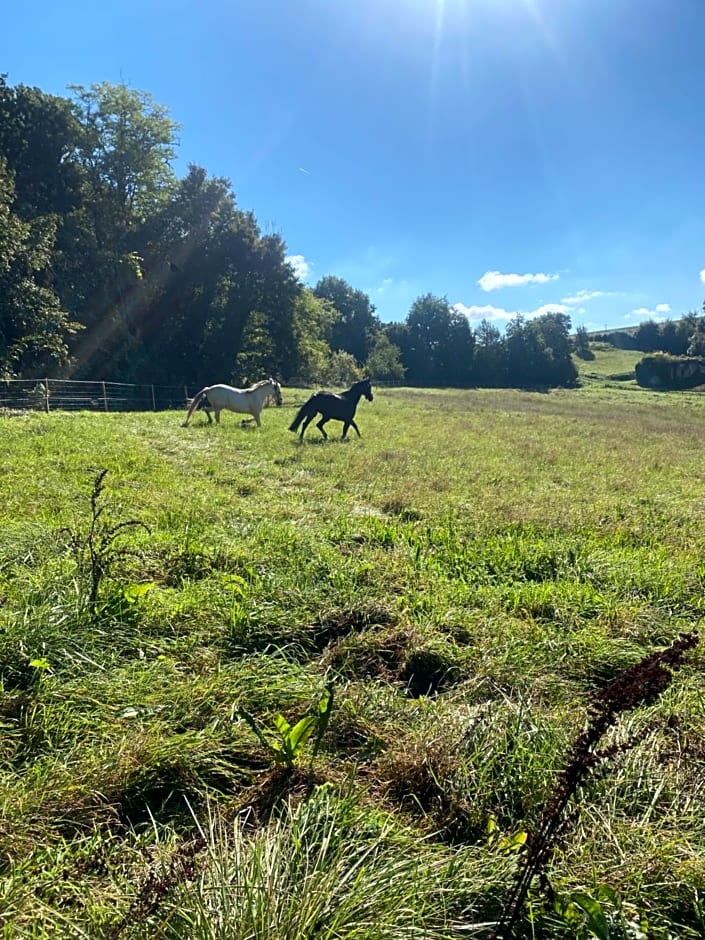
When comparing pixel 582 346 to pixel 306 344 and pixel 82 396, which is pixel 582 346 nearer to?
pixel 306 344

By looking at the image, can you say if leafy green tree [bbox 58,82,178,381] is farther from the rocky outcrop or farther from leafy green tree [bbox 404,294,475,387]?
the rocky outcrop

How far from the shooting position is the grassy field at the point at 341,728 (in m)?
1.41

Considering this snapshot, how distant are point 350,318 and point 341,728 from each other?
73593 millimetres

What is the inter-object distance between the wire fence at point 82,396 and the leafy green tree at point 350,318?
1750 inches

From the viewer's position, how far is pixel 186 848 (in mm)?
1410

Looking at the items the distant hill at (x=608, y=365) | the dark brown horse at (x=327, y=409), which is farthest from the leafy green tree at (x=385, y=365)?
the dark brown horse at (x=327, y=409)

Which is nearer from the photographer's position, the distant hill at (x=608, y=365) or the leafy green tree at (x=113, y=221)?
the leafy green tree at (x=113, y=221)

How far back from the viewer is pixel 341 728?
2283 millimetres

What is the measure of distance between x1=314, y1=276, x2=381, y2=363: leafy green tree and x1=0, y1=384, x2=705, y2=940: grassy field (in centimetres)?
6741

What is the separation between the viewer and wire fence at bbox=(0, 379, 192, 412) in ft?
62.1

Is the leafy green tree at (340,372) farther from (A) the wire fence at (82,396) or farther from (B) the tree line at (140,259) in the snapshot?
(A) the wire fence at (82,396)

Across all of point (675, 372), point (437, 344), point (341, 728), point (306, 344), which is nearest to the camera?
point (341, 728)

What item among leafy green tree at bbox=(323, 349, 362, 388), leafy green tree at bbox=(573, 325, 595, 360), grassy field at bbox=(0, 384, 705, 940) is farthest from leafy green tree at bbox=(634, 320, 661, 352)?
grassy field at bbox=(0, 384, 705, 940)

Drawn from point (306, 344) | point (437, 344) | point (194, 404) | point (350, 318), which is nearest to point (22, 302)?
point (194, 404)
